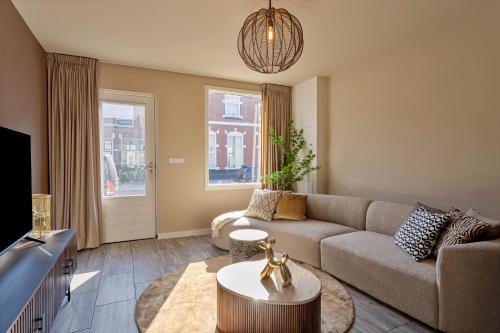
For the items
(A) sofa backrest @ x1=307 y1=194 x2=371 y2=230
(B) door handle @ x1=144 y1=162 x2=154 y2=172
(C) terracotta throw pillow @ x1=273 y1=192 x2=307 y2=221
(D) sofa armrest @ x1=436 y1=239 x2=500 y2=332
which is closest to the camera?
(D) sofa armrest @ x1=436 y1=239 x2=500 y2=332

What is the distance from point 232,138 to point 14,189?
3224mm

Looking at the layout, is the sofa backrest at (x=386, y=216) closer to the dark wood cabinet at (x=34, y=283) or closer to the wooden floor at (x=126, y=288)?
the wooden floor at (x=126, y=288)

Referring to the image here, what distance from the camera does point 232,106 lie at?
4691 millimetres

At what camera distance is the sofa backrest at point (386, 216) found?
278cm

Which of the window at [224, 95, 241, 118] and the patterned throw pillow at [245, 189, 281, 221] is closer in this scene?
the patterned throw pillow at [245, 189, 281, 221]

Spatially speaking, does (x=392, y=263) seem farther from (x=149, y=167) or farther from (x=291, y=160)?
(x=149, y=167)

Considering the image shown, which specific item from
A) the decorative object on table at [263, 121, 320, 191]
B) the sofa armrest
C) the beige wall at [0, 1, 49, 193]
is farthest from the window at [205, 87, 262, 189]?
the sofa armrest

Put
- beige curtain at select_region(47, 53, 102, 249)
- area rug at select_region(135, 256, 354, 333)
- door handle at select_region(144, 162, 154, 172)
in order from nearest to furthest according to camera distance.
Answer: area rug at select_region(135, 256, 354, 333)
beige curtain at select_region(47, 53, 102, 249)
door handle at select_region(144, 162, 154, 172)

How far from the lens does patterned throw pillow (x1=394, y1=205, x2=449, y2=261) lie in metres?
2.19

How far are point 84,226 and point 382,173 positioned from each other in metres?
3.88

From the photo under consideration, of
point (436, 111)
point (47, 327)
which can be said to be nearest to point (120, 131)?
point (47, 327)

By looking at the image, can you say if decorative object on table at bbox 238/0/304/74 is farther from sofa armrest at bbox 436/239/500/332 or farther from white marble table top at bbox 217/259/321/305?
sofa armrest at bbox 436/239/500/332

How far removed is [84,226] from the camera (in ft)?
11.8

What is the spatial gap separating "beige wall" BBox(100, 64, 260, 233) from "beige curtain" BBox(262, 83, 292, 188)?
2.58 ft
